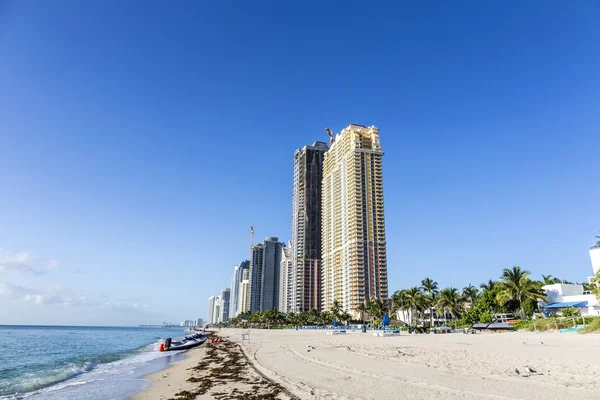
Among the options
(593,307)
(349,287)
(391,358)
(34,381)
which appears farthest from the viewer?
(349,287)

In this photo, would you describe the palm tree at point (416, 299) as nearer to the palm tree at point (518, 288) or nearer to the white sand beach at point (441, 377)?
the palm tree at point (518, 288)

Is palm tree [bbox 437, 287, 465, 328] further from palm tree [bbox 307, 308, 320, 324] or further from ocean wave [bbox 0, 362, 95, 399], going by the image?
ocean wave [bbox 0, 362, 95, 399]

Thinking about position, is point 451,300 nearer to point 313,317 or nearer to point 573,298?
point 573,298

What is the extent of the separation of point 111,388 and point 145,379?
277cm

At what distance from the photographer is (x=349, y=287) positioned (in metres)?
151

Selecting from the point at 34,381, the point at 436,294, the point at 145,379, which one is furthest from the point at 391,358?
the point at 436,294

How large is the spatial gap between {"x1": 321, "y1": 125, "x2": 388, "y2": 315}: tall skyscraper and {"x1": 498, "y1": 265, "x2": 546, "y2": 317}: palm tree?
81.4 meters

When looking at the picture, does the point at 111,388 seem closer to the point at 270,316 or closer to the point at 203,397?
the point at 203,397

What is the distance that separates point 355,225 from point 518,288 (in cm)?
8887

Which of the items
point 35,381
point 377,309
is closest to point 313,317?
point 377,309

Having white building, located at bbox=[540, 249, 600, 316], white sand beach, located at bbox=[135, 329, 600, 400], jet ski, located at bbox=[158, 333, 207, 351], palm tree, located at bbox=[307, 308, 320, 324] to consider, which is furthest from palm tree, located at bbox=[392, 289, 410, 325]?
white sand beach, located at bbox=[135, 329, 600, 400]

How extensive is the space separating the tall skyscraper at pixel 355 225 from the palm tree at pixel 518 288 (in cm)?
8144

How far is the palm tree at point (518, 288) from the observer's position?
217 feet

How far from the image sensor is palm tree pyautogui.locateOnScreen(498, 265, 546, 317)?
66.0 metres
